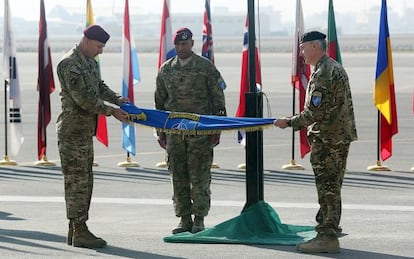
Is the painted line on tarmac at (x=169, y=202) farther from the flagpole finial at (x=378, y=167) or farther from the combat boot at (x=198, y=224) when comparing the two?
the flagpole finial at (x=378, y=167)

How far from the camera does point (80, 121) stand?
1011cm

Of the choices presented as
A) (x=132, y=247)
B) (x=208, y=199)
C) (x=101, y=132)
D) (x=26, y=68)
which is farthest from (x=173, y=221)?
(x=26, y=68)

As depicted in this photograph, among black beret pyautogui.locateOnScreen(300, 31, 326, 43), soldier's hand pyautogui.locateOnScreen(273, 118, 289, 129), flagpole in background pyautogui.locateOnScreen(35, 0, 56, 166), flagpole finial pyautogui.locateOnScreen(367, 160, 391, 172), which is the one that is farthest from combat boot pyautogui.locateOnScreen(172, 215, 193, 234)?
flagpole in background pyautogui.locateOnScreen(35, 0, 56, 166)

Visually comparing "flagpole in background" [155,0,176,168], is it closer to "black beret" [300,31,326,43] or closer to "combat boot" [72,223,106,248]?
"combat boot" [72,223,106,248]

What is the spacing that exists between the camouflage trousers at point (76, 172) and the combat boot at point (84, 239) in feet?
0.23

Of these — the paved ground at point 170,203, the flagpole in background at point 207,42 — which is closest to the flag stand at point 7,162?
the paved ground at point 170,203

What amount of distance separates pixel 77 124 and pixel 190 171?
126 cm

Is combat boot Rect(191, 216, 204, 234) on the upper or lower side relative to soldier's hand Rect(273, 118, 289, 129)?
lower

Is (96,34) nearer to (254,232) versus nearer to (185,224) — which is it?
(185,224)

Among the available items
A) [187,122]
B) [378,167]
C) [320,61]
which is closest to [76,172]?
[187,122]

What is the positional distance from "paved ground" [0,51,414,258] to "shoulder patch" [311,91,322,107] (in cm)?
128

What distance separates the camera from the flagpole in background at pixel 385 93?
1636cm

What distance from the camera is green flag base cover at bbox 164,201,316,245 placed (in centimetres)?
1027

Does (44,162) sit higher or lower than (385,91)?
lower
